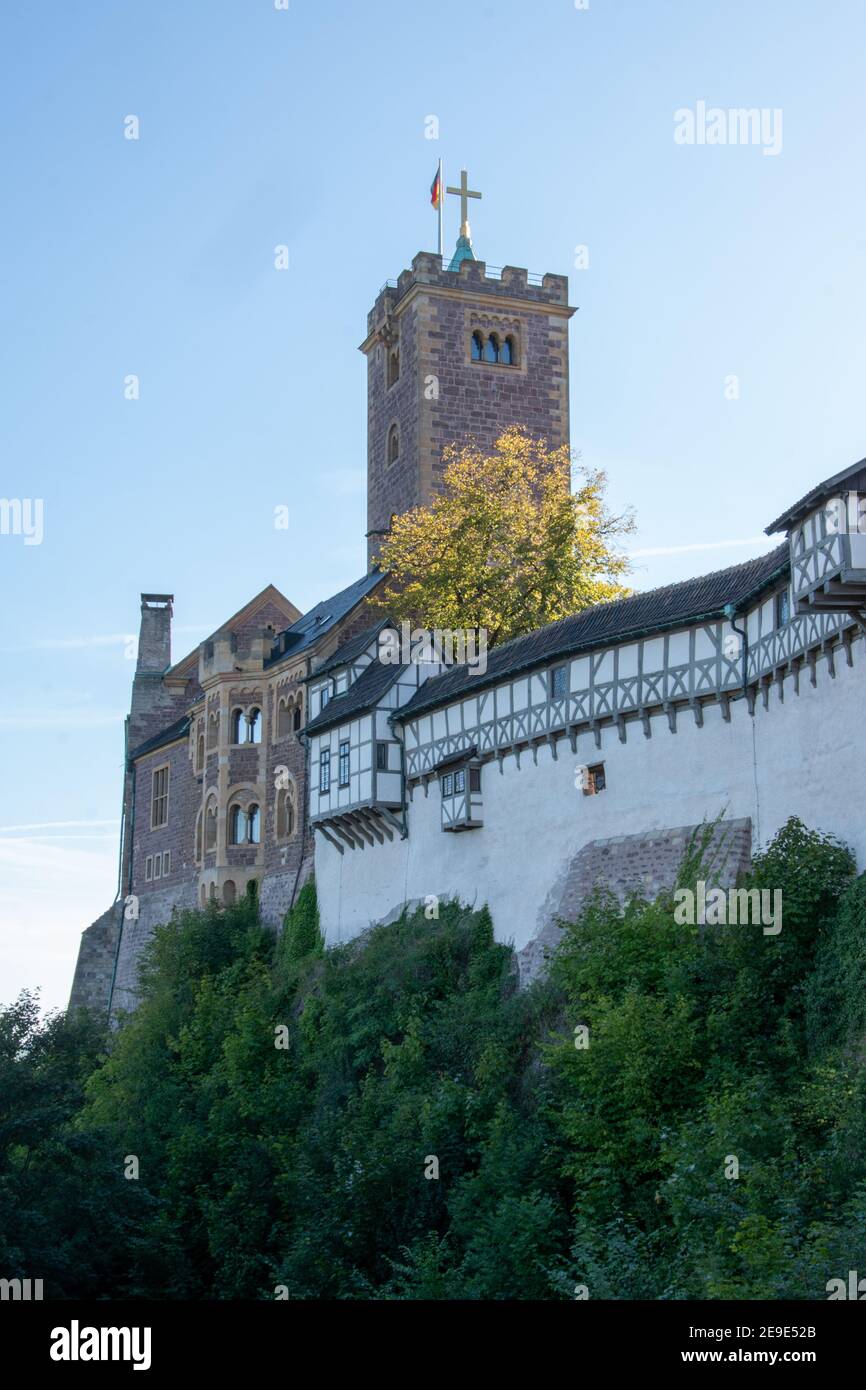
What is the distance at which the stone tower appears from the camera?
50.6 metres

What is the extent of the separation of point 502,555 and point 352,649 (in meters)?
4.47

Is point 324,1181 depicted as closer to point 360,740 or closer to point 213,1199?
point 213,1199

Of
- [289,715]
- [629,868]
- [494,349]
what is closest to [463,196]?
[494,349]

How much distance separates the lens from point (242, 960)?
44.8 meters

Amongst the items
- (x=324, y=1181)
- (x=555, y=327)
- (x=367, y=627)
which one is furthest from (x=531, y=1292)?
(x=555, y=327)

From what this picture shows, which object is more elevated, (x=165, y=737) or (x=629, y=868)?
(x=165, y=737)

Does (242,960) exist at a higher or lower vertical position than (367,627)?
lower

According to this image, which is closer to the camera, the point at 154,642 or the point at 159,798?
the point at 159,798

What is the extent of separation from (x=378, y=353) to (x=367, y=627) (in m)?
12.1

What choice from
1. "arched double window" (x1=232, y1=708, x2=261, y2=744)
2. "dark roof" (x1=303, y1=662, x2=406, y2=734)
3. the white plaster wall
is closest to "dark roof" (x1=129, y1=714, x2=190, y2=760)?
"arched double window" (x1=232, y1=708, x2=261, y2=744)

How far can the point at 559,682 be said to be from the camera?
3294cm

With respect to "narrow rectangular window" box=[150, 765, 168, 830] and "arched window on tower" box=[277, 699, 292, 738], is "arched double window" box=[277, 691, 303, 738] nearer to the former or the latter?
"arched window on tower" box=[277, 699, 292, 738]

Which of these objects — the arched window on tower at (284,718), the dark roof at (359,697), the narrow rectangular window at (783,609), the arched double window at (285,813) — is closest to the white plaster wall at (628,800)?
the narrow rectangular window at (783,609)

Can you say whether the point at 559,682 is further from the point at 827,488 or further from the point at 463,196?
the point at 463,196
